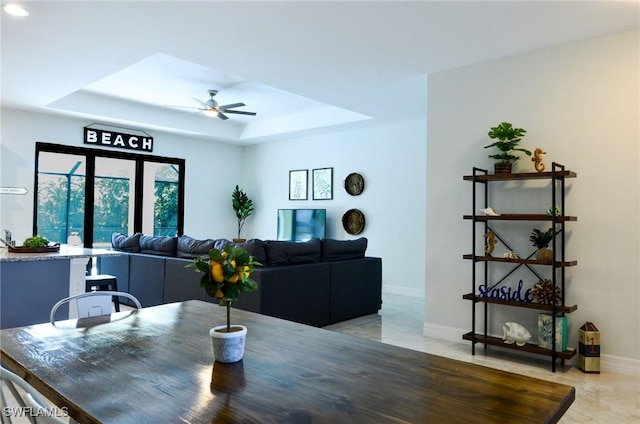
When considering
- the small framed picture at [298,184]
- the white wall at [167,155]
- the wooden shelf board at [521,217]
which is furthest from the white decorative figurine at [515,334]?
the white wall at [167,155]

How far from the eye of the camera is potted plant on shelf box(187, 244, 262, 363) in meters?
1.38

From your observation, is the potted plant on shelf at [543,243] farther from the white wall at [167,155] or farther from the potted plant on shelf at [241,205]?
the white wall at [167,155]

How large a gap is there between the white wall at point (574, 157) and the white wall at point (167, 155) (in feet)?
18.7

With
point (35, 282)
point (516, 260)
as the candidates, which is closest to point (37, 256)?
point (35, 282)

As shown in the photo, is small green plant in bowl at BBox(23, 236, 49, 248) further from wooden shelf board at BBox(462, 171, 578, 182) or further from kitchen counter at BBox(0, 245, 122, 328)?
wooden shelf board at BBox(462, 171, 578, 182)

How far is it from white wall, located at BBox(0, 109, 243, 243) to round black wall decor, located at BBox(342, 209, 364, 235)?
292cm

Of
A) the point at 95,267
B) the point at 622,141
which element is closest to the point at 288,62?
the point at 622,141

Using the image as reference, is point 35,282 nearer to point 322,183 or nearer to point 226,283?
point 226,283

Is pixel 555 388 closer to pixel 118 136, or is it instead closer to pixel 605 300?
pixel 605 300

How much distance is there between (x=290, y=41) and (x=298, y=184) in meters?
4.79

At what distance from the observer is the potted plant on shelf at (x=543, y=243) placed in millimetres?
3480

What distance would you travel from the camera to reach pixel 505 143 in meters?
3.73

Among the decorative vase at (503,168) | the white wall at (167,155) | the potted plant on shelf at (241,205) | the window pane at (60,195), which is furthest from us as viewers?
the potted plant on shelf at (241,205)

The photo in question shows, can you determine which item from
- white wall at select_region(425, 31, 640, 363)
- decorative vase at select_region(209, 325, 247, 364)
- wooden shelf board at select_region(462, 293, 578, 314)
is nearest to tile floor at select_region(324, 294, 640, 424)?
white wall at select_region(425, 31, 640, 363)
